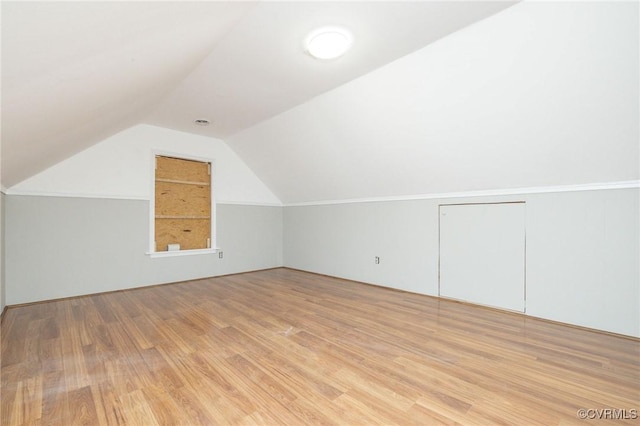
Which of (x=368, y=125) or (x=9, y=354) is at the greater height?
(x=368, y=125)

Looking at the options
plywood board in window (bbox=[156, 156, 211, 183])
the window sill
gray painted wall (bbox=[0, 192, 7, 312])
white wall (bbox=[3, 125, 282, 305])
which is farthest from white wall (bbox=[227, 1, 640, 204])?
gray painted wall (bbox=[0, 192, 7, 312])

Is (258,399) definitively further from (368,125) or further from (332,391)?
(368,125)

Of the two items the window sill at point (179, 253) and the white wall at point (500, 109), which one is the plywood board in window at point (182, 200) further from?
the white wall at point (500, 109)

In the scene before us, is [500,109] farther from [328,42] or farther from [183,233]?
[183,233]

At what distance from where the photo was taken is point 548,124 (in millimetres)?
2275

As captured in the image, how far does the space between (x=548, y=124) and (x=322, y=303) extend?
2.74 metres

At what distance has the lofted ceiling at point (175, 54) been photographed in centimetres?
93

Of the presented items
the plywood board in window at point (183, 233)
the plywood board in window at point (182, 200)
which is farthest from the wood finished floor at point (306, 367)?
the plywood board in window at point (182, 200)

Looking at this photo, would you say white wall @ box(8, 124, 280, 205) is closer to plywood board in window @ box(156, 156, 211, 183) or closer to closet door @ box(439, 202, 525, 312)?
plywood board in window @ box(156, 156, 211, 183)

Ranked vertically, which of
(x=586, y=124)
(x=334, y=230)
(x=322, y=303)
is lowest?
(x=322, y=303)

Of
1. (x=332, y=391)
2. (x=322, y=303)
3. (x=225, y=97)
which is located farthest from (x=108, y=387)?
(x=225, y=97)

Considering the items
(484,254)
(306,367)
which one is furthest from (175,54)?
(484,254)

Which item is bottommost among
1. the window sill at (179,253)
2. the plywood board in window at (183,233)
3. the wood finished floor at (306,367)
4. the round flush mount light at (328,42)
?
the wood finished floor at (306,367)

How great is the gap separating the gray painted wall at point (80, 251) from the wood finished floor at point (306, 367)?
1.36 feet
